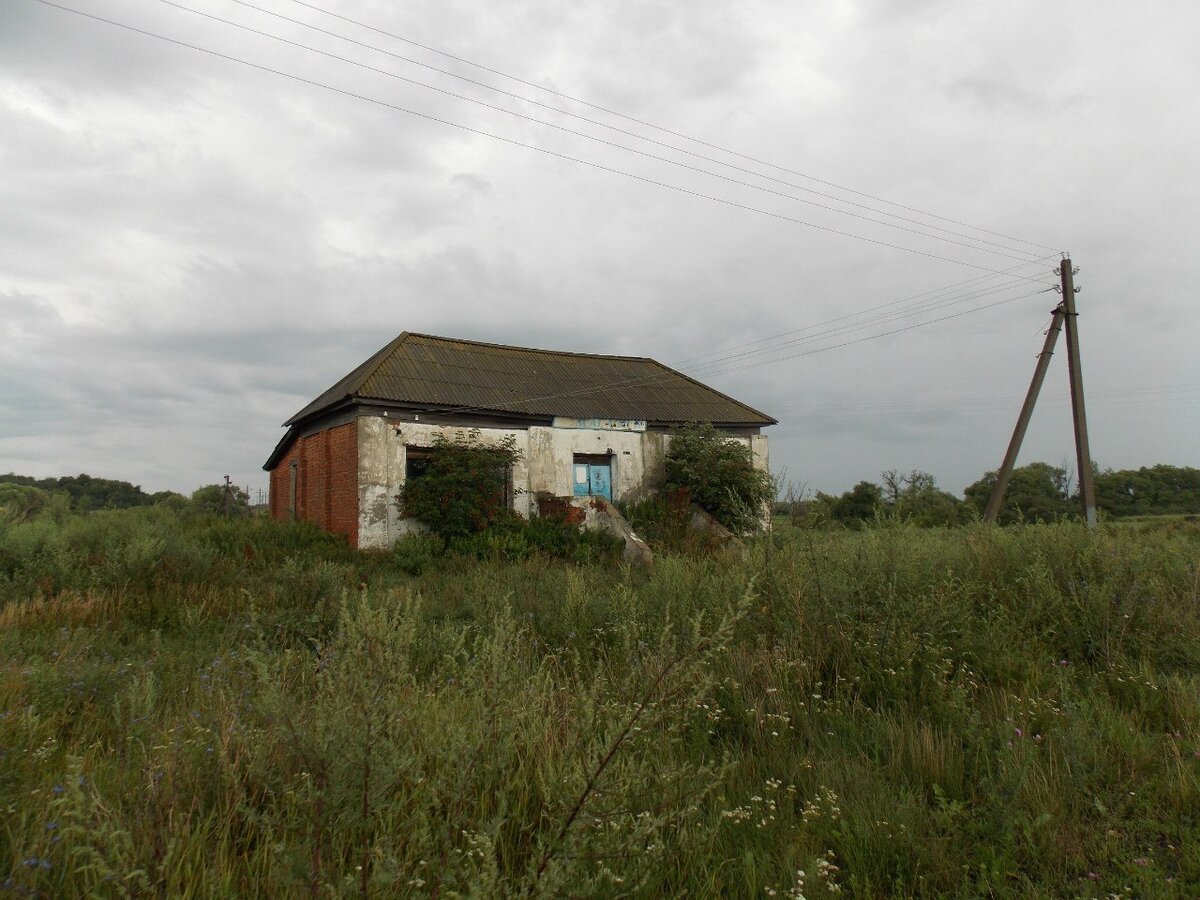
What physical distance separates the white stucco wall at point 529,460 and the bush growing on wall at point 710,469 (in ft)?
1.85

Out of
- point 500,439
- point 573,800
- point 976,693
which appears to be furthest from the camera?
point 500,439

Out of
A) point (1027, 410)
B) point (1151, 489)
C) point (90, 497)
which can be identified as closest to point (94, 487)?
point (90, 497)

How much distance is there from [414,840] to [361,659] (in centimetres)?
105

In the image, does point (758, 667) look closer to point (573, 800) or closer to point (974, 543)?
point (573, 800)

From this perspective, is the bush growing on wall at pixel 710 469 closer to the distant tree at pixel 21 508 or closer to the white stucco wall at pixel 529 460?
the white stucco wall at pixel 529 460

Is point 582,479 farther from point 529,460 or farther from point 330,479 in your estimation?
point 330,479

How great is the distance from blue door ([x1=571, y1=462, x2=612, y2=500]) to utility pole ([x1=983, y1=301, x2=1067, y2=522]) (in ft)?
30.8

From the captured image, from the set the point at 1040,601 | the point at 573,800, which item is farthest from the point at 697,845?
the point at 1040,601

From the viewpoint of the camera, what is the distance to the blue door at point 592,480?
62.0ft

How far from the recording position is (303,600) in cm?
869

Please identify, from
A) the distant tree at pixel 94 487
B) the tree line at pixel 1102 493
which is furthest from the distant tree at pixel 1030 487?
the distant tree at pixel 94 487

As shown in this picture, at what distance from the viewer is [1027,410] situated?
15.9 metres

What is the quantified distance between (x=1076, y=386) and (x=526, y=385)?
13.8 metres

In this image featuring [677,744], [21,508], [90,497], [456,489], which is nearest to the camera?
[677,744]
